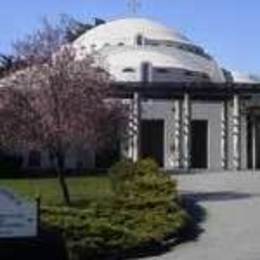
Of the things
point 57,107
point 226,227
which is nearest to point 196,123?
point 57,107

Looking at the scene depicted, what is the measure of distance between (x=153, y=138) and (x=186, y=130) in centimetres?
402

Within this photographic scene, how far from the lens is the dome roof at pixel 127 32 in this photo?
10631 cm

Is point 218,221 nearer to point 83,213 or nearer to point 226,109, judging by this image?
point 83,213

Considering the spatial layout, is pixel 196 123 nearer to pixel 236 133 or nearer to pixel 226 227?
pixel 236 133

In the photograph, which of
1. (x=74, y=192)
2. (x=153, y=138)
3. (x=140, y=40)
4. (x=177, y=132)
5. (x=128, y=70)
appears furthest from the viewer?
(x=140, y=40)

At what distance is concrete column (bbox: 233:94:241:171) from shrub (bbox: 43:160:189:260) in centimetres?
5090

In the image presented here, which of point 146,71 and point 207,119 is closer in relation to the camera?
point 207,119

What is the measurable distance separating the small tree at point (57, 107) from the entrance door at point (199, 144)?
50408mm

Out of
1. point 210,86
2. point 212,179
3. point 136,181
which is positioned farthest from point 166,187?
point 210,86

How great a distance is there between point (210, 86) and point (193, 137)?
573 cm

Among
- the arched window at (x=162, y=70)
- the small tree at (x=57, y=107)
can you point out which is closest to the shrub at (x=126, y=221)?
the small tree at (x=57, y=107)

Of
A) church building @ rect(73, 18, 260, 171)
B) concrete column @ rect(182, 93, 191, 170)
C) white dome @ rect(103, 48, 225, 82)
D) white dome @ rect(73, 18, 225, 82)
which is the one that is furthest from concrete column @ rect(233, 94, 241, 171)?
white dome @ rect(103, 48, 225, 82)

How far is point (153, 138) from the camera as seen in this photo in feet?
281

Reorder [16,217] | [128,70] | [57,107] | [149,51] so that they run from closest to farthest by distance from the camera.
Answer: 1. [16,217]
2. [57,107]
3. [128,70]
4. [149,51]
